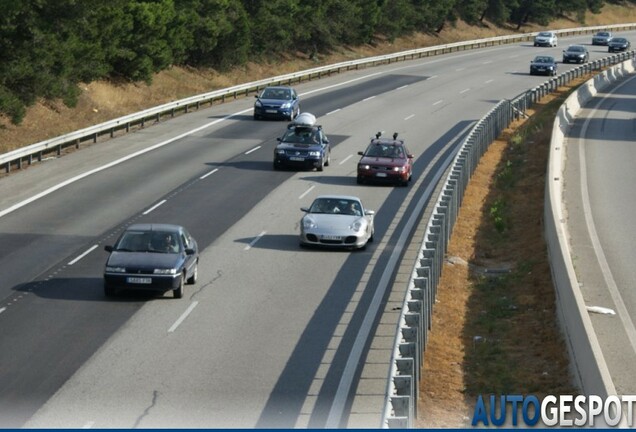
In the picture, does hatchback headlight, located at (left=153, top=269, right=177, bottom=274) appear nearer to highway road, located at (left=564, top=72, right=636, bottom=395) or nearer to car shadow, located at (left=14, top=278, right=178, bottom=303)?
car shadow, located at (left=14, top=278, right=178, bottom=303)

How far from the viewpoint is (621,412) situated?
1537cm

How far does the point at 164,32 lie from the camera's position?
68062mm

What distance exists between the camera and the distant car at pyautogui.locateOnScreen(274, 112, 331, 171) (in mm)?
44250

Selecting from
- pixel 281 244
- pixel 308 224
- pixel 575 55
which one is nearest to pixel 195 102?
pixel 281 244

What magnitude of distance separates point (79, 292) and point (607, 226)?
51.3 feet

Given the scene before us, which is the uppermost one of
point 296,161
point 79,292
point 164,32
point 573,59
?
point 164,32

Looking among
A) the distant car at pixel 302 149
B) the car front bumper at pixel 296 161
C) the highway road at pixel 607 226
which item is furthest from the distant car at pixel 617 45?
the car front bumper at pixel 296 161

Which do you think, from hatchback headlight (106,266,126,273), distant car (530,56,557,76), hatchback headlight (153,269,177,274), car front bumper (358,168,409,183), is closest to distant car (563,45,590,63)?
distant car (530,56,557,76)

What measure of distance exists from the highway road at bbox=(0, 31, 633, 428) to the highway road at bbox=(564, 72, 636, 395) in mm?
4287

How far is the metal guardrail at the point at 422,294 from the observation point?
15.7 metres

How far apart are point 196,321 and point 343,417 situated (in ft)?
20.2

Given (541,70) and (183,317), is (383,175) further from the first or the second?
(541,70)

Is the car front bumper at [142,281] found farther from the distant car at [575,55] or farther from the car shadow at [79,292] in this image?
the distant car at [575,55]

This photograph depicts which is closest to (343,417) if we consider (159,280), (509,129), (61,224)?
(159,280)
